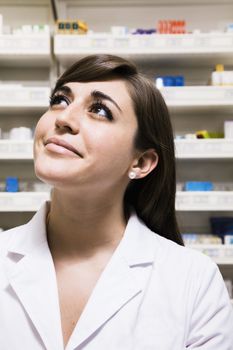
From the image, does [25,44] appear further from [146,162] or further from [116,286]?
[116,286]

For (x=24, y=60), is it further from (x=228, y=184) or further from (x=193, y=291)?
(x=193, y=291)

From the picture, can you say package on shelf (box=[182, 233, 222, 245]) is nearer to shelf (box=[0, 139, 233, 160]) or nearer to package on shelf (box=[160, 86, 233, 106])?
shelf (box=[0, 139, 233, 160])

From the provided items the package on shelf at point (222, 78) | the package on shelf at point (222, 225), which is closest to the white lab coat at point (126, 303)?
the package on shelf at point (222, 225)

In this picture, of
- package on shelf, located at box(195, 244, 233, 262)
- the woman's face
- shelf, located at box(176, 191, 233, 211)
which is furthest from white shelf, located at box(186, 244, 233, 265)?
the woman's face

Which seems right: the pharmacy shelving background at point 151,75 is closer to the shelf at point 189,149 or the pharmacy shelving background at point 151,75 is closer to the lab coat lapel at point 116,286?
the shelf at point 189,149

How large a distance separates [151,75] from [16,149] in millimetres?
683

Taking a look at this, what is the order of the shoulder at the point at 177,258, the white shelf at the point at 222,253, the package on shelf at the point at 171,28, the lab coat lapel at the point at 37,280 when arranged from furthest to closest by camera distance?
the package on shelf at the point at 171,28
the white shelf at the point at 222,253
the shoulder at the point at 177,258
the lab coat lapel at the point at 37,280

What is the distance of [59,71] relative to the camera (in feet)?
5.23

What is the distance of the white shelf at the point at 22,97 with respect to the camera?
140 centimetres

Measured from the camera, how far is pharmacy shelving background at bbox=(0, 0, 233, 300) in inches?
54.7

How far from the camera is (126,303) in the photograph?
689 mm

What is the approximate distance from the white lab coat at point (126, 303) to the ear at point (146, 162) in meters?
0.16

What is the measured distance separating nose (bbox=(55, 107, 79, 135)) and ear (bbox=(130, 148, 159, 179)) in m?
0.20

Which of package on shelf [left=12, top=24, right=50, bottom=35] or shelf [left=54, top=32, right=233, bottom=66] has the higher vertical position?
package on shelf [left=12, top=24, right=50, bottom=35]
